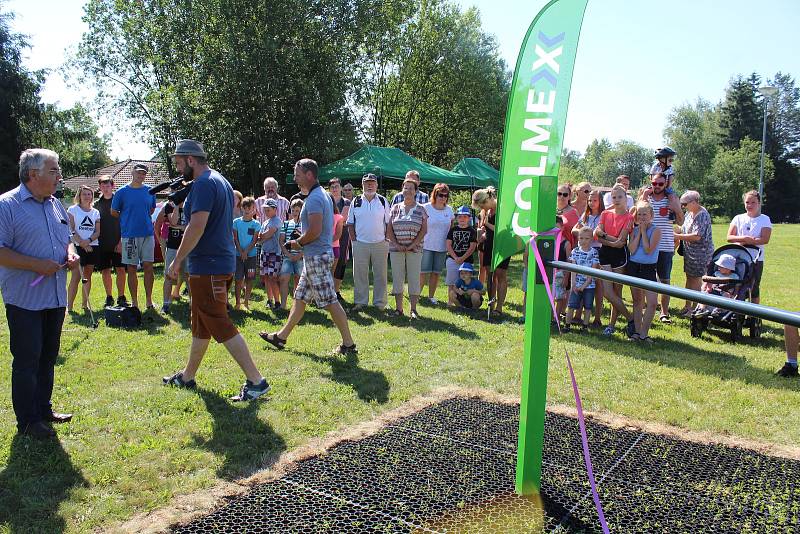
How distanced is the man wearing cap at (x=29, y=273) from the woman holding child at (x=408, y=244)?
17.2 ft

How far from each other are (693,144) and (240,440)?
251 ft

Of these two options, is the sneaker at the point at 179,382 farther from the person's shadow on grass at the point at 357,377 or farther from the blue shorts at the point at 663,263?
the blue shorts at the point at 663,263

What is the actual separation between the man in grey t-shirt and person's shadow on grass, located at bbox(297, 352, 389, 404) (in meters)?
0.26

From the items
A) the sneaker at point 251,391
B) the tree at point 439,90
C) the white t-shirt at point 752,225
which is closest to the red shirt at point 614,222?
the white t-shirt at point 752,225

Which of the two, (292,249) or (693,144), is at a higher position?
(693,144)

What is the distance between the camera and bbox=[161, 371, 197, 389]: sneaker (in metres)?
5.26

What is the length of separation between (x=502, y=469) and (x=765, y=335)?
619cm

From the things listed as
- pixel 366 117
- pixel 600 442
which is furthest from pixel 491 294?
pixel 366 117

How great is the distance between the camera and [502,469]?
3758mm

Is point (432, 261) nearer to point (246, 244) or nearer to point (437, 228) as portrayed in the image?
point (437, 228)

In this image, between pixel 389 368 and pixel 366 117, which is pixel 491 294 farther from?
pixel 366 117

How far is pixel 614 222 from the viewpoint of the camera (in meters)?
7.96

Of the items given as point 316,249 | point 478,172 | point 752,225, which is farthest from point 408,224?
point 478,172

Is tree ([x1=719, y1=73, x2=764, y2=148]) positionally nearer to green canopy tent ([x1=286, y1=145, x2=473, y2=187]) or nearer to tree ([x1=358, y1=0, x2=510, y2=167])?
tree ([x1=358, y1=0, x2=510, y2=167])
